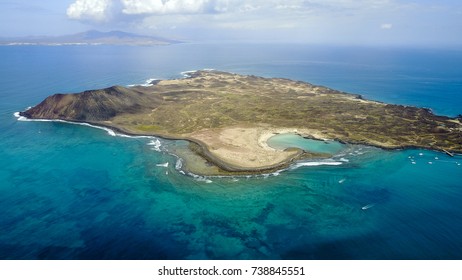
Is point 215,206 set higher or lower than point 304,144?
lower

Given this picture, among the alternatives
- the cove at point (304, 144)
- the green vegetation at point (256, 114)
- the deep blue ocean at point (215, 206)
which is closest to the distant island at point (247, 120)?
the green vegetation at point (256, 114)

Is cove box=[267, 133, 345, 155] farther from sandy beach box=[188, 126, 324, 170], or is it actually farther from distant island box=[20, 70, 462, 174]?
distant island box=[20, 70, 462, 174]

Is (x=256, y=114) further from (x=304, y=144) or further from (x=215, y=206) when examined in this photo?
(x=215, y=206)

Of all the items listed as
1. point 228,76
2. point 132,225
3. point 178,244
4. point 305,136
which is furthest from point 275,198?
point 228,76

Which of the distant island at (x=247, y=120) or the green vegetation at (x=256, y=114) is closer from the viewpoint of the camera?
the distant island at (x=247, y=120)

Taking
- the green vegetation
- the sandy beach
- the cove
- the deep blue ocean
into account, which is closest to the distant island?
the sandy beach

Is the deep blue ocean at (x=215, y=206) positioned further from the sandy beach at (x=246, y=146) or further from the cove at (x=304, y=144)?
the sandy beach at (x=246, y=146)

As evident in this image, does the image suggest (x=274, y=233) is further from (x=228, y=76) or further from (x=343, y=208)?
(x=228, y=76)

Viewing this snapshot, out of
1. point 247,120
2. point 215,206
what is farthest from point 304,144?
point 215,206
